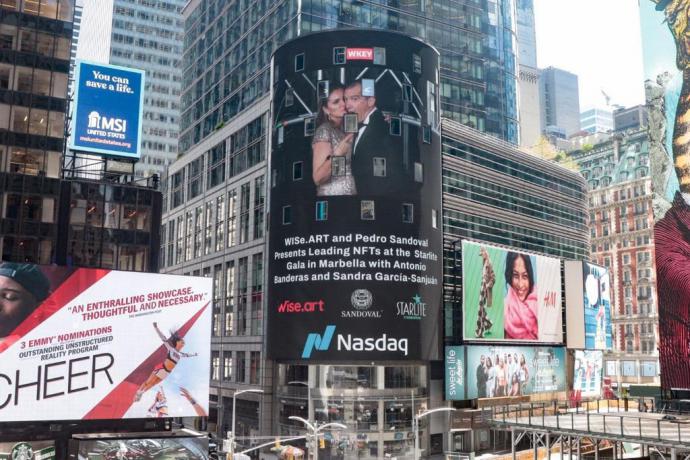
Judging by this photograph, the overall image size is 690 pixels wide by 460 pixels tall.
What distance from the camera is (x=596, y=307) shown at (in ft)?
327

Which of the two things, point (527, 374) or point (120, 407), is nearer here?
point (120, 407)

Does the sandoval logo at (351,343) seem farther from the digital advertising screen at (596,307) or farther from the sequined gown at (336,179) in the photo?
the digital advertising screen at (596,307)

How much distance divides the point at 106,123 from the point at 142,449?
3218cm

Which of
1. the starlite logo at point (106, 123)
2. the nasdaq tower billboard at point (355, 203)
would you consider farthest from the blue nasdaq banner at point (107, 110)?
the nasdaq tower billboard at point (355, 203)

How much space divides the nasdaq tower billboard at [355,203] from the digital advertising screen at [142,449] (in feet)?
58.6

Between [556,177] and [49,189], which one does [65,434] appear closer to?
[49,189]

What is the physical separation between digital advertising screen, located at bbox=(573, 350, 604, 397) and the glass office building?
101 feet

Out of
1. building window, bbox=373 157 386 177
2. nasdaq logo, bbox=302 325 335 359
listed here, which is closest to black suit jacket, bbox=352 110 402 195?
building window, bbox=373 157 386 177

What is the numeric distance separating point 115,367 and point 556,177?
7009cm

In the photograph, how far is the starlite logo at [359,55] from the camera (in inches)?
2940

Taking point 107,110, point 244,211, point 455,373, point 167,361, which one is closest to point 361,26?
point 244,211

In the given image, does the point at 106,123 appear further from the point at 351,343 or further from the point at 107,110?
the point at 351,343

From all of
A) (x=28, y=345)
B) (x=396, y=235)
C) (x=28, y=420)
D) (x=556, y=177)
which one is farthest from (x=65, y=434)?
(x=556, y=177)

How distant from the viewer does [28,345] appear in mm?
54125
